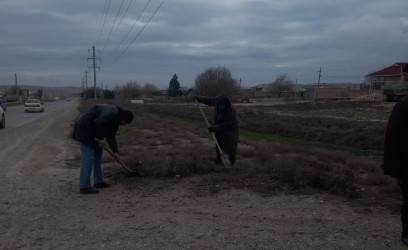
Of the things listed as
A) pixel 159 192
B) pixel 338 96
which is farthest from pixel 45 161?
pixel 338 96

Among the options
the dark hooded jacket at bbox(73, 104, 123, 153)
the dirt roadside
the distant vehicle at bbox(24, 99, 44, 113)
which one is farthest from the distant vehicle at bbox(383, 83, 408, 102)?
the dark hooded jacket at bbox(73, 104, 123, 153)

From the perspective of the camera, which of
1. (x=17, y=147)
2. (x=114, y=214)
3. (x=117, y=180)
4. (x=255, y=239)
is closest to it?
(x=255, y=239)

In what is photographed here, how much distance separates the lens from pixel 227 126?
845cm

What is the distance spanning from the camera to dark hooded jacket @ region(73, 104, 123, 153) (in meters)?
6.88

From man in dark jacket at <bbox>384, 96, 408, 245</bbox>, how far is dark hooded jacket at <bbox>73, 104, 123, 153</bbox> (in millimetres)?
4020

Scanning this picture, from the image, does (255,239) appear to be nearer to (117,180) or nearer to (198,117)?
(117,180)

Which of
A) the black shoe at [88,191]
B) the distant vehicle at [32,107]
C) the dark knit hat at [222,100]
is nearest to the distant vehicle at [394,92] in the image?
the distant vehicle at [32,107]

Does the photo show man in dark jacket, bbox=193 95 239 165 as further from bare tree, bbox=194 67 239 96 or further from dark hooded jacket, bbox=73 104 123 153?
bare tree, bbox=194 67 239 96

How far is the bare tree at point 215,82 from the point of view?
90.9m

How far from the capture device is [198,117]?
114 feet

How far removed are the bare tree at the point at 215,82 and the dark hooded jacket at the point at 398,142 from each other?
277 ft

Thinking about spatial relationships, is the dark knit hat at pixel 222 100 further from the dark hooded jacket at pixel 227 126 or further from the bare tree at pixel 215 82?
the bare tree at pixel 215 82

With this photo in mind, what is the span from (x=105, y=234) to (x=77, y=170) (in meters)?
4.45

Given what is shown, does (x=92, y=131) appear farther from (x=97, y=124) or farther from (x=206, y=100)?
(x=206, y=100)
